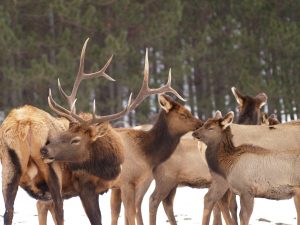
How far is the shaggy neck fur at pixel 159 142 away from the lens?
10969 mm

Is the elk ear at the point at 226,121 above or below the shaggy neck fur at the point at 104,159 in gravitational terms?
above

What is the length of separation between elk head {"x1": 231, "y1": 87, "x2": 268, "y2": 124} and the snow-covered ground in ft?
4.73

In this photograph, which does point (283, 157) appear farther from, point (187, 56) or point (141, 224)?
point (187, 56)

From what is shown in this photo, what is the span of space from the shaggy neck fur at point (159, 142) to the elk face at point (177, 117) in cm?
6

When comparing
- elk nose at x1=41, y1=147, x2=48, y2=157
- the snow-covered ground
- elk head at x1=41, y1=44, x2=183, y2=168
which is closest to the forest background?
the snow-covered ground

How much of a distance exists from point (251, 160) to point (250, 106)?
2.28 meters

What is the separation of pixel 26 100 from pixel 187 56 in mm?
5024

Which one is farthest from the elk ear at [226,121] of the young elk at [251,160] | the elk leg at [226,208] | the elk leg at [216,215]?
the elk leg at [216,215]

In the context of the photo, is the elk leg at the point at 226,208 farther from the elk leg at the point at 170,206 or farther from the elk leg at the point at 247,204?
the elk leg at the point at 247,204

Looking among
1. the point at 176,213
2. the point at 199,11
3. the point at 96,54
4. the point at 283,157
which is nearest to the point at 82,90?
the point at 96,54

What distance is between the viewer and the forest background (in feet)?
77.2

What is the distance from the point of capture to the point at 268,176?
9.75 meters

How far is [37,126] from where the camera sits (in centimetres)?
872

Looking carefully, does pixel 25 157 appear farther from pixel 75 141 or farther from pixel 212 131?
pixel 212 131
